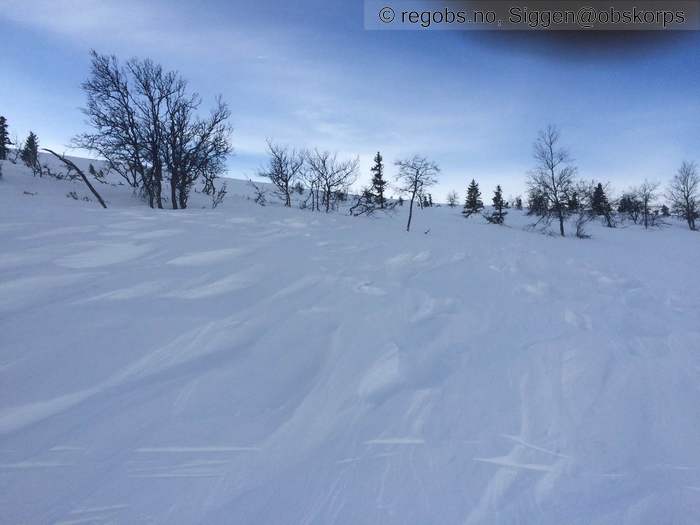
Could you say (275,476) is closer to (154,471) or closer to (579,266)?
(154,471)

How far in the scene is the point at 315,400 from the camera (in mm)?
1791

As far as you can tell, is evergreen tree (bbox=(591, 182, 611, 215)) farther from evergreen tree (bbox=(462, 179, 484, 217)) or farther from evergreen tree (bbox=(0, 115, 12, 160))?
evergreen tree (bbox=(0, 115, 12, 160))

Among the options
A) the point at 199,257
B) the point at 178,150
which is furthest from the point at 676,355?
the point at 178,150

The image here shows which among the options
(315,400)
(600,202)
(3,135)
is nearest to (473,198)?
(600,202)

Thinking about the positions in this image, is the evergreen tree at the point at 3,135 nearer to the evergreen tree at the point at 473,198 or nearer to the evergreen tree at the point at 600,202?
the evergreen tree at the point at 473,198

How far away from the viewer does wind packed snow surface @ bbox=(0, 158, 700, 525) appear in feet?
4.19

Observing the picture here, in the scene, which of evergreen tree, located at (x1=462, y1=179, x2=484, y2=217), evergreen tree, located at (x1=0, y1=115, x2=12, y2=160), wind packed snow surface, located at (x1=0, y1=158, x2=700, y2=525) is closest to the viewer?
wind packed snow surface, located at (x1=0, y1=158, x2=700, y2=525)

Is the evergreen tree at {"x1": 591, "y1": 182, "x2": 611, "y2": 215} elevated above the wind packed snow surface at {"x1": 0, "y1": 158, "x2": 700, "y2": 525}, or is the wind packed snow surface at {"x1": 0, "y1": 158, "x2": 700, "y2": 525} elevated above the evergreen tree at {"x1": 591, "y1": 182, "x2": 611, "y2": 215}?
the evergreen tree at {"x1": 591, "y1": 182, "x2": 611, "y2": 215}

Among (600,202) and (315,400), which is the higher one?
(600,202)

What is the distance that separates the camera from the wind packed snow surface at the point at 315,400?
128 cm

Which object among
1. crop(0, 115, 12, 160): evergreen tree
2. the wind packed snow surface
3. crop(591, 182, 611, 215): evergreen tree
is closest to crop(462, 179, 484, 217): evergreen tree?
crop(591, 182, 611, 215): evergreen tree

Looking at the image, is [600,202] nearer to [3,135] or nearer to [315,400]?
[315,400]

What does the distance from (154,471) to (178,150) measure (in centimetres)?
1966

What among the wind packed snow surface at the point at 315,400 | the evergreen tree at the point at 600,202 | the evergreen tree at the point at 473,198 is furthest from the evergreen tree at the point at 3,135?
the evergreen tree at the point at 600,202
